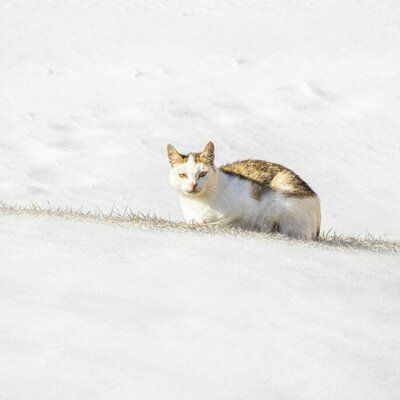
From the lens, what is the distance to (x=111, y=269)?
7.33m

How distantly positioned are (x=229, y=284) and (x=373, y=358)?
1222mm

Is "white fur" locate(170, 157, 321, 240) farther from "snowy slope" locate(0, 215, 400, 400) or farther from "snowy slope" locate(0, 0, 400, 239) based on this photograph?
"snowy slope" locate(0, 0, 400, 239)

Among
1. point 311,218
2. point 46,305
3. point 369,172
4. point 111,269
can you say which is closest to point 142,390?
point 46,305

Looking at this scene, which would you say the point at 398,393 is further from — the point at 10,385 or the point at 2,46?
the point at 2,46

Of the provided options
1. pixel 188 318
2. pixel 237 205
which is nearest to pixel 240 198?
pixel 237 205

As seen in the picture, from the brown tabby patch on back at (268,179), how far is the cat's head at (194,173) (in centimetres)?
32

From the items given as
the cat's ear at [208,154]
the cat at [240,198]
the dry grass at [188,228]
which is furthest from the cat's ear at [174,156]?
the dry grass at [188,228]

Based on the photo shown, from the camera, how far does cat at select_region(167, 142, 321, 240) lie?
908 cm

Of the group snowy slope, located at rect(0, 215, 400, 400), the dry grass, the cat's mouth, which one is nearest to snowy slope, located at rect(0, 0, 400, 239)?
the dry grass

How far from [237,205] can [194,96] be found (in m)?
17.7

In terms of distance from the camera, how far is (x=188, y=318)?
21.7 feet

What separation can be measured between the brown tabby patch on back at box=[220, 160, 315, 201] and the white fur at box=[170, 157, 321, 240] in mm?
45

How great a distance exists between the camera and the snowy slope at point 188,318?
19.5 ft

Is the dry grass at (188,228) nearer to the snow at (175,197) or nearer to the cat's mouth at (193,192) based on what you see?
the snow at (175,197)
